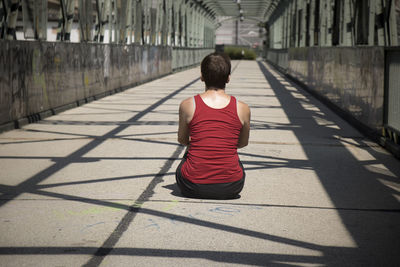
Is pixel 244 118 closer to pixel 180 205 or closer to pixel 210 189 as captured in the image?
pixel 210 189

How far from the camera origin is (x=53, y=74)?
1252cm

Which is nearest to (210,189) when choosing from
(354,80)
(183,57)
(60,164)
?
(60,164)

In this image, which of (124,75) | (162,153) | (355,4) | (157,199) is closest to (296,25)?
(124,75)

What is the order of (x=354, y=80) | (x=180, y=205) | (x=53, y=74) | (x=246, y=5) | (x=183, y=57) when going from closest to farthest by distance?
(x=180, y=205) < (x=354, y=80) < (x=53, y=74) < (x=183, y=57) < (x=246, y=5)

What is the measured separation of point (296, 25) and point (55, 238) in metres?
29.2

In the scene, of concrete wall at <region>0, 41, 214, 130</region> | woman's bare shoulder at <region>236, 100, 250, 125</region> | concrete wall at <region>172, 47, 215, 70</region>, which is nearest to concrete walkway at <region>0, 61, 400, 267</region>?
woman's bare shoulder at <region>236, 100, 250, 125</region>

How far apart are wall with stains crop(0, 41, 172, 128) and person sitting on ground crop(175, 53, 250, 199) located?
5.29 meters

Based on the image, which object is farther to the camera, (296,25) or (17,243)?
(296,25)

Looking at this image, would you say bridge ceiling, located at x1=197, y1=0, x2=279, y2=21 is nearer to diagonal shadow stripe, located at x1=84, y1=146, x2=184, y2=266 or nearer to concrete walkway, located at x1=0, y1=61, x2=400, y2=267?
concrete walkway, located at x1=0, y1=61, x2=400, y2=267

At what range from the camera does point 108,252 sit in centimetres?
400

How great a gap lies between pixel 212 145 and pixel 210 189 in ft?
1.20

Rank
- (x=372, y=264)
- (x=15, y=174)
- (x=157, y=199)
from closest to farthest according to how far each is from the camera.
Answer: (x=372, y=264) < (x=157, y=199) < (x=15, y=174)

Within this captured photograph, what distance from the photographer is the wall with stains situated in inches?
403

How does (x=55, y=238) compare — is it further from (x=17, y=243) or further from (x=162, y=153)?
(x=162, y=153)
